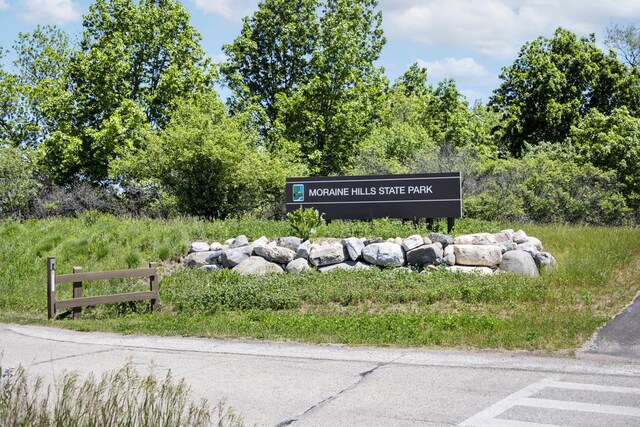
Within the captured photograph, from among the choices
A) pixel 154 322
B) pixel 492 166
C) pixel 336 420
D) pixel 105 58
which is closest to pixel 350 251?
pixel 154 322

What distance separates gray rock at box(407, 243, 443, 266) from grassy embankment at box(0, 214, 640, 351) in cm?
80

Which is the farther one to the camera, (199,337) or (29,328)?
(29,328)

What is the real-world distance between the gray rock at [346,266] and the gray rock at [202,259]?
2920mm

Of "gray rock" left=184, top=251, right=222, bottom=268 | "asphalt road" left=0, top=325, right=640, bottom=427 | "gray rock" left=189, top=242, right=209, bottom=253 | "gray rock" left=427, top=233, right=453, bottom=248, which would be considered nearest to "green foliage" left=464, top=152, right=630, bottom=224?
"gray rock" left=427, top=233, right=453, bottom=248

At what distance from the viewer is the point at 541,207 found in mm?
24891

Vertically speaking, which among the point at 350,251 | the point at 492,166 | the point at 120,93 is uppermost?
the point at 120,93

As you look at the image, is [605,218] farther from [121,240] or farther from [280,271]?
[121,240]

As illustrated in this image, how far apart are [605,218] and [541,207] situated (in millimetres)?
2749

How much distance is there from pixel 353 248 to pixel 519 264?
3.84 metres

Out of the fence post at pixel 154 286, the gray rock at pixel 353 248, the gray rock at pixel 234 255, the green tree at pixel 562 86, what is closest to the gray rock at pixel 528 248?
the gray rock at pixel 353 248

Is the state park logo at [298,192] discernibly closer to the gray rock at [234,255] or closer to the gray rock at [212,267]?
the gray rock at [234,255]

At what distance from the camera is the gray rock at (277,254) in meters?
17.3

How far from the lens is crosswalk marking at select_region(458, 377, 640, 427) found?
23.3 ft

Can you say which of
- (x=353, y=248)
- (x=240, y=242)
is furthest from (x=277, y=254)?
(x=353, y=248)
